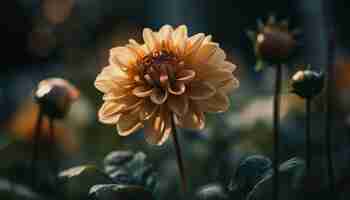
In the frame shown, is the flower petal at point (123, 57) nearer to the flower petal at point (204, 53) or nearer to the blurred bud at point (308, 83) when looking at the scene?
the flower petal at point (204, 53)

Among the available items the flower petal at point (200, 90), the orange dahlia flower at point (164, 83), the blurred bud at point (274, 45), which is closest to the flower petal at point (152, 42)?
the orange dahlia flower at point (164, 83)

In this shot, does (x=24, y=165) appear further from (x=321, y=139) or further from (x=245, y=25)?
(x=245, y=25)

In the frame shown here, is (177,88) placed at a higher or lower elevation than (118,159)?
higher

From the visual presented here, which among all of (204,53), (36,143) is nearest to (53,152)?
(36,143)

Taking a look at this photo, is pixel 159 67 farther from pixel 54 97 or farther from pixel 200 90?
pixel 54 97

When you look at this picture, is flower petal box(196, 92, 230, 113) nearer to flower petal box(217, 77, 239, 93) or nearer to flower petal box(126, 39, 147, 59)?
flower petal box(217, 77, 239, 93)

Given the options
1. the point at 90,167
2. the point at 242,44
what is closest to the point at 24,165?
the point at 90,167
